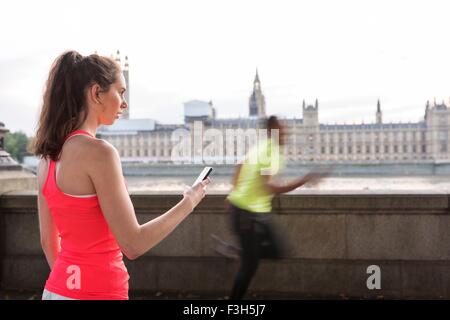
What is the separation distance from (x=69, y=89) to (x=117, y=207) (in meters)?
0.28

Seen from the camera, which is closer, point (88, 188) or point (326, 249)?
point (88, 188)

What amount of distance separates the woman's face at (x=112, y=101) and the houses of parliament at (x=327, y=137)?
6997 centimetres

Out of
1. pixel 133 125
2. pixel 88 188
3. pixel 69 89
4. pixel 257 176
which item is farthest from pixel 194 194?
pixel 133 125

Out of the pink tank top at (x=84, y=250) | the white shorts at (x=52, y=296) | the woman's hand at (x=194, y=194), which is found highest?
the woman's hand at (x=194, y=194)

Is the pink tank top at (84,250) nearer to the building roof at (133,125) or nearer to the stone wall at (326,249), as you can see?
the stone wall at (326,249)

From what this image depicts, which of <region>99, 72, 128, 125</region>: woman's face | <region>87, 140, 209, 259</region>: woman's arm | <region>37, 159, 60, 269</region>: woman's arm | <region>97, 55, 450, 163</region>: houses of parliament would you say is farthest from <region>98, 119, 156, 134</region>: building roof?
<region>87, 140, 209, 259</region>: woman's arm

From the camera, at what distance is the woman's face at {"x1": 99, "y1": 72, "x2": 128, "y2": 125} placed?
1108 mm

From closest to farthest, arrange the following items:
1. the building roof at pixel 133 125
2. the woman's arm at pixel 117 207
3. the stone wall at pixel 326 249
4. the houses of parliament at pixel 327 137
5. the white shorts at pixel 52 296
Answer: the woman's arm at pixel 117 207 < the white shorts at pixel 52 296 < the stone wall at pixel 326 249 < the houses of parliament at pixel 327 137 < the building roof at pixel 133 125

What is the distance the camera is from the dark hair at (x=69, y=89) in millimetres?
1095

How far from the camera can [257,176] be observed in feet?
8.31

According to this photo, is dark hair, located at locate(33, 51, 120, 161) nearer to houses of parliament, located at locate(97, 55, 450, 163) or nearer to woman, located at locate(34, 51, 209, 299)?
woman, located at locate(34, 51, 209, 299)

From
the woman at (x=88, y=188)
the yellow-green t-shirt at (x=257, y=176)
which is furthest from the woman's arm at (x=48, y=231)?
the yellow-green t-shirt at (x=257, y=176)

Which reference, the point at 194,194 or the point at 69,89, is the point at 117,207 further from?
the point at 69,89
